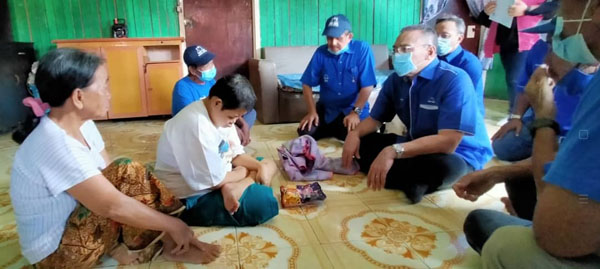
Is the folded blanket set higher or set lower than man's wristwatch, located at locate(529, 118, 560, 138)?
lower

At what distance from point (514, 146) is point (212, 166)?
1600 mm

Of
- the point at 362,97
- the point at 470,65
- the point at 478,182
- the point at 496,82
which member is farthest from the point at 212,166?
the point at 496,82

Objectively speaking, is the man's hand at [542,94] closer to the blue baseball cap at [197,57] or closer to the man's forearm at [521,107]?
the man's forearm at [521,107]

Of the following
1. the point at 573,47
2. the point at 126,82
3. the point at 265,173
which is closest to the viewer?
the point at 573,47

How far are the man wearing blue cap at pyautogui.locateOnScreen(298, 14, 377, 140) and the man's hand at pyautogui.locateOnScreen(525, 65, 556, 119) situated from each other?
172cm

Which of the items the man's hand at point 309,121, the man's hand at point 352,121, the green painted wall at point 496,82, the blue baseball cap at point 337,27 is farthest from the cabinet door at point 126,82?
the green painted wall at point 496,82

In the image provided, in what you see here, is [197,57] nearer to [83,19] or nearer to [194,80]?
[194,80]

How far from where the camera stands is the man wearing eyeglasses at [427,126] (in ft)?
5.68

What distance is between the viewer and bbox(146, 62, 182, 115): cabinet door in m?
3.78

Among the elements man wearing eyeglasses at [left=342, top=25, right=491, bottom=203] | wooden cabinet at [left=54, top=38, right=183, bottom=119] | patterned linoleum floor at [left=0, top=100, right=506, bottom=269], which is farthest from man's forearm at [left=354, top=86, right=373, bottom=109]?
wooden cabinet at [left=54, top=38, right=183, bottom=119]

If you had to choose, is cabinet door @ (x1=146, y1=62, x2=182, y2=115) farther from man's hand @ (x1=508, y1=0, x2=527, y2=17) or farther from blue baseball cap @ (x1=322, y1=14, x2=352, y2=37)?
man's hand @ (x1=508, y1=0, x2=527, y2=17)

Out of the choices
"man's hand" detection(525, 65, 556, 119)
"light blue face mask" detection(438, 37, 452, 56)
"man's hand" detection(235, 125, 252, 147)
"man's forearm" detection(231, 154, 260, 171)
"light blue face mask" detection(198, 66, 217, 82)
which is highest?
"light blue face mask" detection(438, 37, 452, 56)

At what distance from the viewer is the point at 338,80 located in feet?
9.78

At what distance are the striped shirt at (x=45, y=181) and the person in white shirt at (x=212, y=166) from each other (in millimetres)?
379
